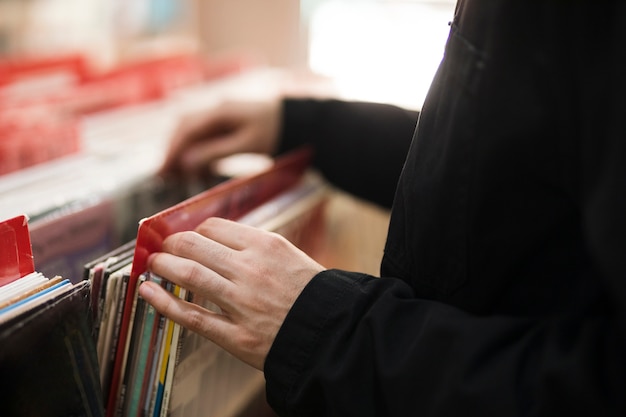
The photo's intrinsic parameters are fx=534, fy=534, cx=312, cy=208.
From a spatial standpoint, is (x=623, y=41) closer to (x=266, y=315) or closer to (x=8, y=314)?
(x=266, y=315)

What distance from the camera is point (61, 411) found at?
20.6 inches

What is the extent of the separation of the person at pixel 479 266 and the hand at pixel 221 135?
0.41m

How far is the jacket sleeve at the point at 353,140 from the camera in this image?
3.36 ft

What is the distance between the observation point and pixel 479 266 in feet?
1.73

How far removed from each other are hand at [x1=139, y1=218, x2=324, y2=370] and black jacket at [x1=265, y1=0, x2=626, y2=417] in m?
0.03

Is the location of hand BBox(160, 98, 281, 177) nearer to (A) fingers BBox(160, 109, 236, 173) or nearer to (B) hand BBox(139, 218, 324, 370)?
(A) fingers BBox(160, 109, 236, 173)

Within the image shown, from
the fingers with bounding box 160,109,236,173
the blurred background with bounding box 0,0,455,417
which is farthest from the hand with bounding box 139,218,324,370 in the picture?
the fingers with bounding box 160,109,236,173

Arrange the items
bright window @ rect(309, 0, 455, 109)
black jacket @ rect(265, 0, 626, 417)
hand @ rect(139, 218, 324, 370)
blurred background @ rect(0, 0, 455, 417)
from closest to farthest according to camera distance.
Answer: black jacket @ rect(265, 0, 626, 417), hand @ rect(139, 218, 324, 370), blurred background @ rect(0, 0, 455, 417), bright window @ rect(309, 0, 455, 109)

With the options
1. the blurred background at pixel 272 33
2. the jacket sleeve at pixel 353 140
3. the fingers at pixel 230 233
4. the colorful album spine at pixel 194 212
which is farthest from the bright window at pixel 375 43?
the fingers at pixel 230 233

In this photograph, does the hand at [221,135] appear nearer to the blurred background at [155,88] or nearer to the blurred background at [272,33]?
the blurred background at [155,88]

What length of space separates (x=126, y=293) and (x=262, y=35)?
155 centimetres

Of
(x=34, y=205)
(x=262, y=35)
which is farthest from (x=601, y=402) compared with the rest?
(x=262, y=35)

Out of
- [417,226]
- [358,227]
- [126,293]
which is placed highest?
[417,226]

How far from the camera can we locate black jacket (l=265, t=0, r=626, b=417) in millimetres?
413
